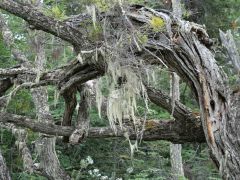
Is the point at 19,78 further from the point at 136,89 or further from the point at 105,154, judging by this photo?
the point at 105,154

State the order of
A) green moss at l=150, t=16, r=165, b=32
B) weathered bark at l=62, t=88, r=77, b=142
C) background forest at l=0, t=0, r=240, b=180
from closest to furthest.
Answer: green moss at l=150, t=16, r=165, b=32 → weathered bark at l=62, t=88, r=77, b=142 → background forest at l=0, t=0, r=240, b=180

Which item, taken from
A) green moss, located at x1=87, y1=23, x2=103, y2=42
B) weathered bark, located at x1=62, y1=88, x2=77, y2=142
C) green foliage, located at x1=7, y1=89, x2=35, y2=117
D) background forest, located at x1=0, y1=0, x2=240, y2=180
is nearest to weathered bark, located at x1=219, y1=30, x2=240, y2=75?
green moss, located at x1=87, y1=23, x2=103, y2=42

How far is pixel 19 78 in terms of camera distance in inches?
203

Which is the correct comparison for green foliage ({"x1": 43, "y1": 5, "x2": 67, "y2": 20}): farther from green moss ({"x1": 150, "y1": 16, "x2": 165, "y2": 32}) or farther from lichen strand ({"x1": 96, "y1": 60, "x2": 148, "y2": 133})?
green moss ({"x1": 150, "y1": 16, "x2": 165, "y2": 32})

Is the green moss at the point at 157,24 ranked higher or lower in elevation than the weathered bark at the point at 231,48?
higher

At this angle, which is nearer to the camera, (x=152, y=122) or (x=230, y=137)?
(x=230, y=137)

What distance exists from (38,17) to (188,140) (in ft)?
6.22

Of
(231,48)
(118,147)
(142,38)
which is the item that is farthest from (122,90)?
(118,147)

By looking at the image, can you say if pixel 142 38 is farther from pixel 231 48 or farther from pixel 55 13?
pixel 231 48

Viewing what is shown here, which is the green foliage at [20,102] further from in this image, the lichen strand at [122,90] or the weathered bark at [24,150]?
the lichen strand at [122,90]

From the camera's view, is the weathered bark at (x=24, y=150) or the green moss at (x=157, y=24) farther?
the weathered bark at (x=24, y=150)

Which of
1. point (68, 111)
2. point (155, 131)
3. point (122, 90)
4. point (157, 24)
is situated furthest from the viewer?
point (68, 111)

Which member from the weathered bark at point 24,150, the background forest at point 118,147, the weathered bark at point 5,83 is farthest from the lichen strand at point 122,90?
the background forest at point 118,147

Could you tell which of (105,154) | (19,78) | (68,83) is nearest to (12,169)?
(105,154)
